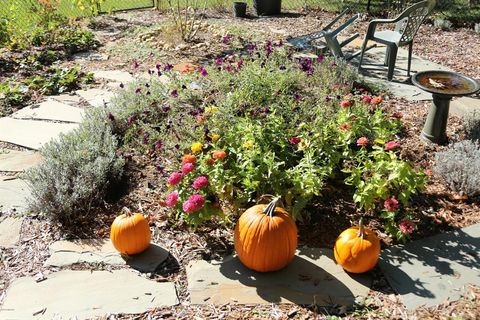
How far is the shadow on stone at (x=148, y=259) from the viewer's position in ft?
8.67

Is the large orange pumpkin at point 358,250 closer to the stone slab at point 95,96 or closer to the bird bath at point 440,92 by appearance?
the bird bath at point 440,92

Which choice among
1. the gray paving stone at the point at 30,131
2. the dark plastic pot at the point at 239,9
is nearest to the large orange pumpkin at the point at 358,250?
the gray paving stone at the point at 30,131

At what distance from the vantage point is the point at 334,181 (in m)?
3.39

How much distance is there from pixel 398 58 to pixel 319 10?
3740 mm

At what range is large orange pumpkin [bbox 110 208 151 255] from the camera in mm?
2596

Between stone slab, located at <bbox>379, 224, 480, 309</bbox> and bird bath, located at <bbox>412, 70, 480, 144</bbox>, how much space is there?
1.24 meters

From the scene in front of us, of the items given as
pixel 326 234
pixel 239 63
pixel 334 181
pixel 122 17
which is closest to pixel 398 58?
pixel 239 63

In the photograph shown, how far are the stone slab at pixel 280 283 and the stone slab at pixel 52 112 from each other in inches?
101

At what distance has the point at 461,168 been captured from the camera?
11.0 feet

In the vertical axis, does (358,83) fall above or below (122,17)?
below

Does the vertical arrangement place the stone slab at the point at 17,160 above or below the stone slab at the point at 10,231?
above

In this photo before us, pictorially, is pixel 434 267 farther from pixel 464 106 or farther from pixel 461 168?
pixel 464 106

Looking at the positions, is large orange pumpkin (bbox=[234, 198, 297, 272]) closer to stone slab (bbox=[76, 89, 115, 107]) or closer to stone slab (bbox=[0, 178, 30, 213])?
stone slab (bbox=[0, 178, 30, 213])

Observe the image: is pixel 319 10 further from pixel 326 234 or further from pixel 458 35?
pixel 326 234
